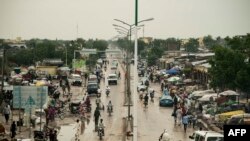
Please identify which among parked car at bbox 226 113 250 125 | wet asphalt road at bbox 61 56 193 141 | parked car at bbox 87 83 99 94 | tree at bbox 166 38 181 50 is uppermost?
tree at bbox 166 38 181 50

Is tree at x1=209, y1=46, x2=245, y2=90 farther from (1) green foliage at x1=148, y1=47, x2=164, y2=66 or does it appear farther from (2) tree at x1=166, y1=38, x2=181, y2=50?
(2) tree at x1=166, y1=38, x2=181, y2=50

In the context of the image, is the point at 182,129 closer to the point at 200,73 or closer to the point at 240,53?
the point at 240,53

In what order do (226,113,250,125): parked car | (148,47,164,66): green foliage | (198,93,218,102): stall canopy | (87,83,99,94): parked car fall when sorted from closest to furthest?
(226,113,250,125): parked car < (198,93,218,102): stall canopy < (87,83,99,94): parked car < (148,47,164,66): green foliage

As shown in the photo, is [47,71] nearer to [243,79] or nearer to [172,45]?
[243,79]

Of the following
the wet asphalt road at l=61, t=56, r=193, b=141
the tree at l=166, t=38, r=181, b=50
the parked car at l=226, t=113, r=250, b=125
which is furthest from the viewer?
the tree at l=166, t=38, r=181, b=50

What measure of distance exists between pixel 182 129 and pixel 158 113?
6476 mm

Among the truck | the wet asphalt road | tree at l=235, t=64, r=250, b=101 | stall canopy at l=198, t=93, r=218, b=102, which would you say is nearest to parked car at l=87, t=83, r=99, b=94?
the wet asphalt road

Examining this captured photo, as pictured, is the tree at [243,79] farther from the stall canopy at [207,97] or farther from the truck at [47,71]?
the truck at [47,71]

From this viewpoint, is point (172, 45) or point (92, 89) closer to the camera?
point (92, 89)

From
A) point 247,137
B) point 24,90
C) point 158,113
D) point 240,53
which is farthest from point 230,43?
point 247,137

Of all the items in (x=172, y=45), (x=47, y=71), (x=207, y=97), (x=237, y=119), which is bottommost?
(x=237, y=119)

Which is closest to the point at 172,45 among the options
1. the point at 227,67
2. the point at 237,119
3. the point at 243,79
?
the point at 227,67

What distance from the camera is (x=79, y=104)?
31.5 metres

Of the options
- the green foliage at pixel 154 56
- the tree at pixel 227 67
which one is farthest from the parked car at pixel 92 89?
the green foliage at pixel 154 56
